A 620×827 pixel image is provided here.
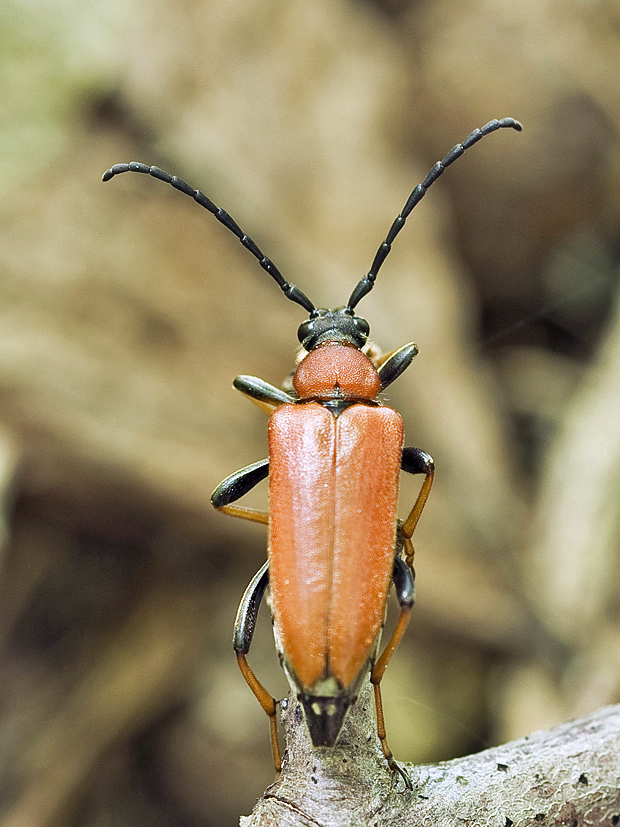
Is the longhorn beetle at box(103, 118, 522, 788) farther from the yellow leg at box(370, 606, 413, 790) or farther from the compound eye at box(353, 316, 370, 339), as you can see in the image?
the compound eye at box(353, 316, 370, 339)

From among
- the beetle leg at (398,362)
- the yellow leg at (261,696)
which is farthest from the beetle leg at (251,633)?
the beetle leg at (398,362)

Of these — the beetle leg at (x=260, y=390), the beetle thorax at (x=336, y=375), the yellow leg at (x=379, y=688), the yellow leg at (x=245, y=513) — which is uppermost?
the beetle leg at (x=260, y=390)

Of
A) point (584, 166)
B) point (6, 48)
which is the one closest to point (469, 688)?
point (584, 166)

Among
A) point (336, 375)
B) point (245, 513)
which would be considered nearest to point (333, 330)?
point (336, 375)

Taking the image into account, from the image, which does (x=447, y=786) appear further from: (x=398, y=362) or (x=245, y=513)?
(x=398, y=362)

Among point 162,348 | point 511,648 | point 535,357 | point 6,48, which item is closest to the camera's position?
point 511,648

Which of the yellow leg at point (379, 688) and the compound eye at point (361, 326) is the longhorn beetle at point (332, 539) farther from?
the compound eye at point (361, 326)

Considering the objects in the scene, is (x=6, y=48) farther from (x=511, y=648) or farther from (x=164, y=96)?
(x=511, y=648)
